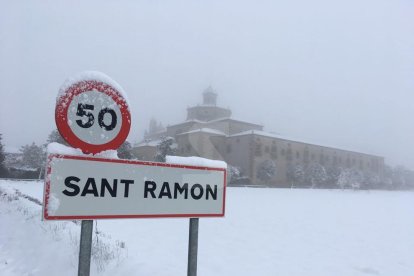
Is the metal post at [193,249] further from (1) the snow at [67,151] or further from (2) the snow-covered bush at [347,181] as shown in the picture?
(2) the snow-covered bush at [347,181]

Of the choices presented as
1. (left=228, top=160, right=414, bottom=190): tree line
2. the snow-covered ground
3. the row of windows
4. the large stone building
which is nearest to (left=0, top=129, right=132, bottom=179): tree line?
the large stone building

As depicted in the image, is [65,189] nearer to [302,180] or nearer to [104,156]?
[104,156]

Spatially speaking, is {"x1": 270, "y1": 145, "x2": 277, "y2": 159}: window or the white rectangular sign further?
{"x1": 270, "y1": 145, "x2": 277, "y2": 159}: window

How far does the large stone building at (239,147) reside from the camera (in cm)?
5369

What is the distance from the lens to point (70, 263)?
474cm

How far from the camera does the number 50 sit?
2.14 metres

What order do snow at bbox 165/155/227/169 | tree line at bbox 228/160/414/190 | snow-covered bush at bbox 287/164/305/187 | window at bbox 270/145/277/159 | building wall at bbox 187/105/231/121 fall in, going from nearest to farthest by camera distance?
snow at bbox 165/155/227/169 < tree line at bbox 228/160/414/190 < window at bbox 270/145/277/159 < snow-covered bush at bbox 287/164/305/187 < building wall at bbox 187/105/231/121

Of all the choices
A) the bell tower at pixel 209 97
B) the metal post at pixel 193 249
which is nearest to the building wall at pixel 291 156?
→ the bell tower at pixel 209 97

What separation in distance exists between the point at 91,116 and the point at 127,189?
0.55 metres

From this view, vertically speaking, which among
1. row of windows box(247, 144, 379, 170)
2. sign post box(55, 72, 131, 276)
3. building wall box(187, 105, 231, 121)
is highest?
building wall box(187, 105, 231, 121)

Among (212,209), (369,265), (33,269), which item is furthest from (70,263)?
(369,265)

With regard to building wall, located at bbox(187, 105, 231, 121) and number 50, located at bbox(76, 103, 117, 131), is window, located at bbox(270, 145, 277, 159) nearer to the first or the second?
building wall, located at bbox(187, 105, 231, 121)

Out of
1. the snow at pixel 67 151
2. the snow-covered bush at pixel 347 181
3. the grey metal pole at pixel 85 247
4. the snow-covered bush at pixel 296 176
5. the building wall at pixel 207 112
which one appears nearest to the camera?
the snow at pixel 67 151

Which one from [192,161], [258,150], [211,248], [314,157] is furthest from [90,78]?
[314,157]
